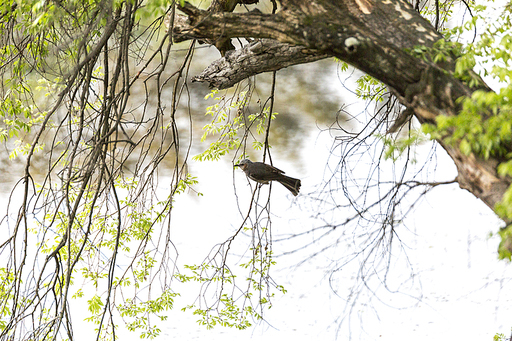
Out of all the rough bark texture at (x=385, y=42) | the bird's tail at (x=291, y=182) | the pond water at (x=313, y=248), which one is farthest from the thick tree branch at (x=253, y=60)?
the pond water at (x=313, y=248)

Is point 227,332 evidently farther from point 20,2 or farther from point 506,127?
point 506,127

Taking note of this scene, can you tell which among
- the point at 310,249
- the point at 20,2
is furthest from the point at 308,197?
the point at 310,249

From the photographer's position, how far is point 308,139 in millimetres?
7457

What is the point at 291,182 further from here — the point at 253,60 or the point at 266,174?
the point at 253,60

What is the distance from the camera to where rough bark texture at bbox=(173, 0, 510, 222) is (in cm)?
144

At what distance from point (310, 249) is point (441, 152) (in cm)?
261

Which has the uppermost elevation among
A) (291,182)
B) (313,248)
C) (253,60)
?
(313,248)

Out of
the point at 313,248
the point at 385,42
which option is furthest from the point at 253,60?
the point at 313,248

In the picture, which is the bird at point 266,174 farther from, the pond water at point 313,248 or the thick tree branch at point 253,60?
the pond water at point 313,248

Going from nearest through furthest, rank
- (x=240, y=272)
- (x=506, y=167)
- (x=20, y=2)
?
(x=506, y=167) → (x=20, y=2) → (x=240, y=272)

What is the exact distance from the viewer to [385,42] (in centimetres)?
153

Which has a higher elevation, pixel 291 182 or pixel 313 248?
pixel 313 248

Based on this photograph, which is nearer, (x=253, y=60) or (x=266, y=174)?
(x=266, y=174)

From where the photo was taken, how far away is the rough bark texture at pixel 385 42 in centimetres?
144
